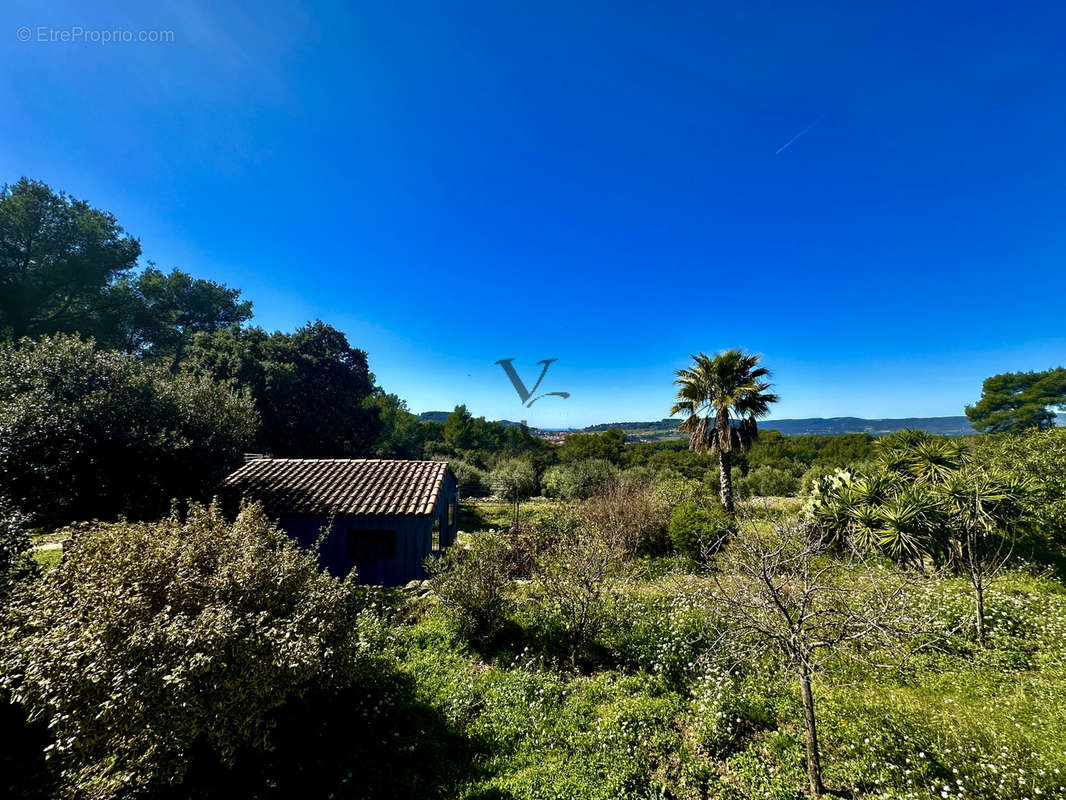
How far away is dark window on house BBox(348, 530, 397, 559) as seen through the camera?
11583mm

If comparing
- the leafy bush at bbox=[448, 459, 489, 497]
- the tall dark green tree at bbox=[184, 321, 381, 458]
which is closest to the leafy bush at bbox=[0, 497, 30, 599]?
the tall dark green tree at bbox=[184, 321, 381, 458]

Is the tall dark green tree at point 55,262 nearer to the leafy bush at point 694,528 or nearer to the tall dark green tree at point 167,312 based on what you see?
the tall dark green tree at point 167,312

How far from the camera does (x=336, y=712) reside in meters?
5.50

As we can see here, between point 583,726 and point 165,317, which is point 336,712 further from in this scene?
point 165,317

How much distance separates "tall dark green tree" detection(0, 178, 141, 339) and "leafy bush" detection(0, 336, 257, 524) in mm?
17551

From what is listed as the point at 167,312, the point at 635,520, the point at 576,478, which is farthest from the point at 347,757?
the point at 167,312

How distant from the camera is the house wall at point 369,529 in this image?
11.4m

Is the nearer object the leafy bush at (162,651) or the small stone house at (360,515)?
the leafy bush at (162,651)

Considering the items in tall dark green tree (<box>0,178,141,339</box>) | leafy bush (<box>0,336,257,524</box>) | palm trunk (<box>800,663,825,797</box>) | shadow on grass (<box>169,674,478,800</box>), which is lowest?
shadow on grass (<box>169,674,478,800</box>)

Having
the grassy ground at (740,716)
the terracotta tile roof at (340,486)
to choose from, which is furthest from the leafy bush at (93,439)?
the grassy ground at (740,716)

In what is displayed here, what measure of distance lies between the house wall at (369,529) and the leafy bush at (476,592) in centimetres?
380

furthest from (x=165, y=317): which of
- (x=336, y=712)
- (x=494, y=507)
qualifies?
(x=336, y=712)

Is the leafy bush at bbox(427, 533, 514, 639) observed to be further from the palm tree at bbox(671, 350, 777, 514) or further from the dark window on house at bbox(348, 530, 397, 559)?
the palm tree at bbox(671, 350, 777, 514)

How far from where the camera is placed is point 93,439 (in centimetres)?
979
